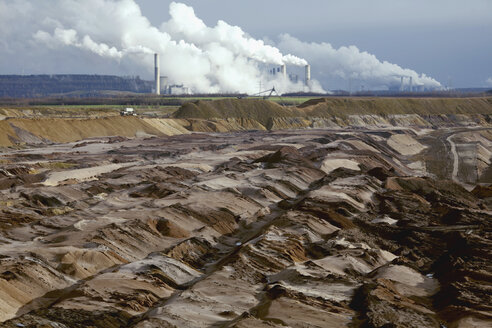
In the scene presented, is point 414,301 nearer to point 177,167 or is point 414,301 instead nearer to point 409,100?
point 177,167

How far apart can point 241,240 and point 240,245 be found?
2.69 metres

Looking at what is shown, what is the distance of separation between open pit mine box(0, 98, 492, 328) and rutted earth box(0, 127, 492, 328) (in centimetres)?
12

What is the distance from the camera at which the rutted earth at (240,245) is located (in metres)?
30.3

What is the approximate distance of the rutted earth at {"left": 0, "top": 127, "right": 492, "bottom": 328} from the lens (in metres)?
30.3

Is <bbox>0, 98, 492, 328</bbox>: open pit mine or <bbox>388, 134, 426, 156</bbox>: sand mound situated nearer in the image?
<bbox>0, 98, 492, 328</bbox>: open pit mine

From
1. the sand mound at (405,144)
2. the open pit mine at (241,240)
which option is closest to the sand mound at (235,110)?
the sand mound at (405,144)

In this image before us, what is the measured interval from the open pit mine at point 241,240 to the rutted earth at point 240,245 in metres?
0.12

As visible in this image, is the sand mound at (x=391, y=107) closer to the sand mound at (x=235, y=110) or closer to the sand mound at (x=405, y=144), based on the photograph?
the sand mound at (x=235, y=110)

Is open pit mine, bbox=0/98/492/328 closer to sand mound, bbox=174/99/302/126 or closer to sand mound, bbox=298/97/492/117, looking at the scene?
sand mound, bbox=174/99/302/126

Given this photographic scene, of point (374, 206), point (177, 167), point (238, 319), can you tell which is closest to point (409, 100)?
point (177, 167)

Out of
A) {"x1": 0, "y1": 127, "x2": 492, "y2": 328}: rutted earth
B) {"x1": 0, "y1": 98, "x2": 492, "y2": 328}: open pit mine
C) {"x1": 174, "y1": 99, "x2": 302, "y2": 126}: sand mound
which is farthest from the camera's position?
{"x1": 174, "y1": 99, "x2": 302, "y2": 126}: sand mound

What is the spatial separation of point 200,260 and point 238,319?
13276 millimetres

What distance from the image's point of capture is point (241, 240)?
47250mm

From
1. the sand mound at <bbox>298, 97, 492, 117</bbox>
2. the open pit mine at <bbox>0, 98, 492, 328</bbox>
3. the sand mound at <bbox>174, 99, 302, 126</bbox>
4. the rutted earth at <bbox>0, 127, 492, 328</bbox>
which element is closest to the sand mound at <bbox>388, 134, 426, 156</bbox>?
the open pit mine at <bbox>0, 98, 492, 328</bbox>
